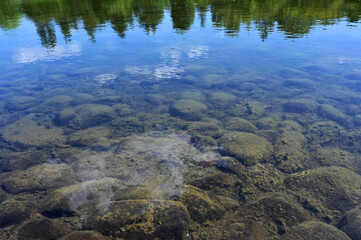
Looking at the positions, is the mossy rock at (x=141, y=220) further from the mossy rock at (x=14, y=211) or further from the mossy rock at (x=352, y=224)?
the mossy rock at (x=352, y=224)

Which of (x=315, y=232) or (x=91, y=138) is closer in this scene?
(x=315, y=232)

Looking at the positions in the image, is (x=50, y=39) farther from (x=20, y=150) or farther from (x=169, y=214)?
(x=169, y=214)

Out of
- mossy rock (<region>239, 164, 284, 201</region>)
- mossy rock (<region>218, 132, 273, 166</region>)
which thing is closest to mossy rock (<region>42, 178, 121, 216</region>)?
mossy rock (<region>239, 164, 284, 201</region>)

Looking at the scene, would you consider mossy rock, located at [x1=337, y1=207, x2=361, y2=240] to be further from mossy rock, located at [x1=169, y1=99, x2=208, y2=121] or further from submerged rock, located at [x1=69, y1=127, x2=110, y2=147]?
submerged rock, located at [x1=69, y1=127, x2=110, y2=147]

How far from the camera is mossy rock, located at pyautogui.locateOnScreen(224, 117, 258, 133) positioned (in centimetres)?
916

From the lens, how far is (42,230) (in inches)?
200

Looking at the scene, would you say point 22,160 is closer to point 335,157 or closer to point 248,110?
point 248,110

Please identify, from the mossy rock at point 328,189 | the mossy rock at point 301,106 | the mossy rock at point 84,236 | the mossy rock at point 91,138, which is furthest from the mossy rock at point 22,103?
the mossy rock at point 301,106

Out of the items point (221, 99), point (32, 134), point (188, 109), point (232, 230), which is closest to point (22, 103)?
point (32, 134)

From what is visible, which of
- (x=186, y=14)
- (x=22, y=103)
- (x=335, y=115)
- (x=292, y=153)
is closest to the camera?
(x=292, y=153)

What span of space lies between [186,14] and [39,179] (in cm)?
2875

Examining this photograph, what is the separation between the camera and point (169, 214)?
5.14m

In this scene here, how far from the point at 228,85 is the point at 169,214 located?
9065 millimetres

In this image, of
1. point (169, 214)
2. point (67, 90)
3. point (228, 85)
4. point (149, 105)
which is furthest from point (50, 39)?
point (169, 214)
